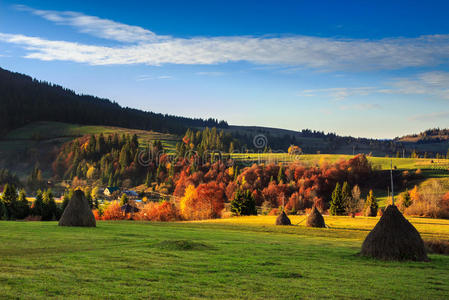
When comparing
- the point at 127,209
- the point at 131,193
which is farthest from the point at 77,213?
the point at 131,193

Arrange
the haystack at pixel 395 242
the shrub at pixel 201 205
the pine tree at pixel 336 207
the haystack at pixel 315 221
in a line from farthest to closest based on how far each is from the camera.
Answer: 1. the shrub at pixel 201 205
2. the pine tree at pixel 336 207
3. the haystack at pixel 315 221
4. the haystack at pixel 395 242

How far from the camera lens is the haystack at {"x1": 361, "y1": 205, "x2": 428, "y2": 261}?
2433 cm

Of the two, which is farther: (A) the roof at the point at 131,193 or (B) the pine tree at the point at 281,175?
(A) the roof at the point at 131,193

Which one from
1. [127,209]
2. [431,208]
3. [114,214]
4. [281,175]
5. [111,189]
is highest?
[281,175]

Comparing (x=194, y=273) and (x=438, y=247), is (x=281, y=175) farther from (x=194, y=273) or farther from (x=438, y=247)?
(x=194, y=273)

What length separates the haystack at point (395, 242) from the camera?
958 inches

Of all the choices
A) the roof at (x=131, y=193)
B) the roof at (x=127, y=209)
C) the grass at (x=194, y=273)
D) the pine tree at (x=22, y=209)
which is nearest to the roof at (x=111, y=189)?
the roof at (x=131, y=193)

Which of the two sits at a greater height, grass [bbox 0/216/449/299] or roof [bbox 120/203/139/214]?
grass [bbox 0/216/449/299]

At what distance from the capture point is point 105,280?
1531cm

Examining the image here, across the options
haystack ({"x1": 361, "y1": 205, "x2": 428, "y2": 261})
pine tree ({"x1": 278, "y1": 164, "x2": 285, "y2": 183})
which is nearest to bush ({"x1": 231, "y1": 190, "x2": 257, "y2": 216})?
pine tree ({"x1": 278, "y1": 164, "x2": 285, "y2": 183})

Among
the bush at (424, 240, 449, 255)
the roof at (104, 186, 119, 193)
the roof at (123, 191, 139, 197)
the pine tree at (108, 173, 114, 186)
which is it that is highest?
the bush at (424, 240, 449, 255)

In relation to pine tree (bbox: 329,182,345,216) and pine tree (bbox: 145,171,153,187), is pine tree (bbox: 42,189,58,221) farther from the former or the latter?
pine tree (bbox: 145,171,153,187)

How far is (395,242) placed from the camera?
2447cm

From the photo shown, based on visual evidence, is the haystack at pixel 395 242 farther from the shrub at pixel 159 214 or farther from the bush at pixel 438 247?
the shrub at pixel 159 214
